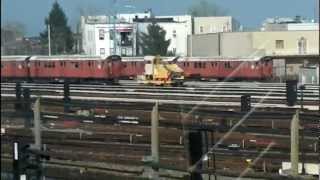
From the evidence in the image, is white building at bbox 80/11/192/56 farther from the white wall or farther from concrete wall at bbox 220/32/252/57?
concrete wall at bbox 220/32/252/57

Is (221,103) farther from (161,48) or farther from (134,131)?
(161,48)

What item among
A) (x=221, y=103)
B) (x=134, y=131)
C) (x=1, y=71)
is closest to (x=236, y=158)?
(x=134, y=131)

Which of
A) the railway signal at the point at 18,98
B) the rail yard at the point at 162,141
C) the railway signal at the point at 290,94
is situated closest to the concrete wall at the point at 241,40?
the rail yard at the point at 162,141

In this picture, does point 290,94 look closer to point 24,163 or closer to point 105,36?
point 105,36

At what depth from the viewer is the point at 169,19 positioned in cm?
269

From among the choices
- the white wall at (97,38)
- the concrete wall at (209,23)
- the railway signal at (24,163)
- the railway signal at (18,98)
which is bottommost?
the railway signal at (24,163)

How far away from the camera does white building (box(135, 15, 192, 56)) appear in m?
2.64

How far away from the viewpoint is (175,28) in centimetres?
271

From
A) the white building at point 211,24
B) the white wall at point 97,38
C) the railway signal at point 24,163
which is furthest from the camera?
the white building at point 211,24

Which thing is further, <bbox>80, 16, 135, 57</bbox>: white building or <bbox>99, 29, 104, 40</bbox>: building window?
<bbox>99, 29, 104, 40</bbox>: building window

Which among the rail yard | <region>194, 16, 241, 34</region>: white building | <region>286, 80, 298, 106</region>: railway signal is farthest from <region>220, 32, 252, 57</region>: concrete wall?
<region>286, 80, 298, 106</region>: railway signal

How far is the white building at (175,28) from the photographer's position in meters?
2.64

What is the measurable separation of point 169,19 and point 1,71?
4.17 ft

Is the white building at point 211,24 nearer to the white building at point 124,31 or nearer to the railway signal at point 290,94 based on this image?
the white building at point 124,31
